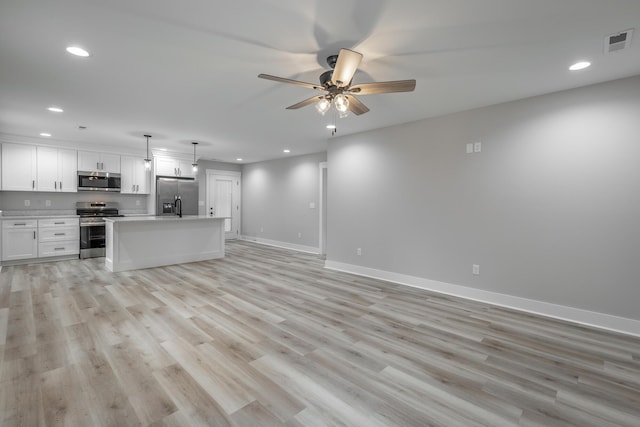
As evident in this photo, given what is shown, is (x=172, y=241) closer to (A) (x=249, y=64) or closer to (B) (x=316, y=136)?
(B) (x=316, y=136)

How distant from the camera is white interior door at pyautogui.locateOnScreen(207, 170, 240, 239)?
9.07 metres

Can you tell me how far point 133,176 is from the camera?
7246 mm

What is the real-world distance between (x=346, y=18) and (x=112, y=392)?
3.08m

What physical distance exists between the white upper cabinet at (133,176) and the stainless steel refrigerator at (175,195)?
344 mm

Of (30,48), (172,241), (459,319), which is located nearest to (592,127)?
(459,319)

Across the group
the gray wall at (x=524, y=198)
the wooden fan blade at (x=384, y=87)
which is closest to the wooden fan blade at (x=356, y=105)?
the wooden fan blade at (x=384, y=87)

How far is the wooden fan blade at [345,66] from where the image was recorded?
2008 mm

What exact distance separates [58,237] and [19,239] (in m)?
0.57

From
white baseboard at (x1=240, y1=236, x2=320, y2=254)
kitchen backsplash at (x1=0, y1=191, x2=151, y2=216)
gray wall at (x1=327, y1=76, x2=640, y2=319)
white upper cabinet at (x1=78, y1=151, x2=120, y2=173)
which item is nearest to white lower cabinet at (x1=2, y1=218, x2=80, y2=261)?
kitchen backsplash at (x1=0, y1=191, x2=151, y2=216)

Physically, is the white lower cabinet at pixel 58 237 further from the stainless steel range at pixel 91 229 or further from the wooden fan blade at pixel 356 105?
the wooden fan blade at pixel 356 105

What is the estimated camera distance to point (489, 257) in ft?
12.6

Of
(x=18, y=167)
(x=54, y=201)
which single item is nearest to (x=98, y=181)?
(x=54, y=201)

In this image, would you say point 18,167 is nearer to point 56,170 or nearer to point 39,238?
point 56,170

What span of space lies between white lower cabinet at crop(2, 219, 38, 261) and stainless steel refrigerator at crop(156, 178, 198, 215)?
235 centimetres
